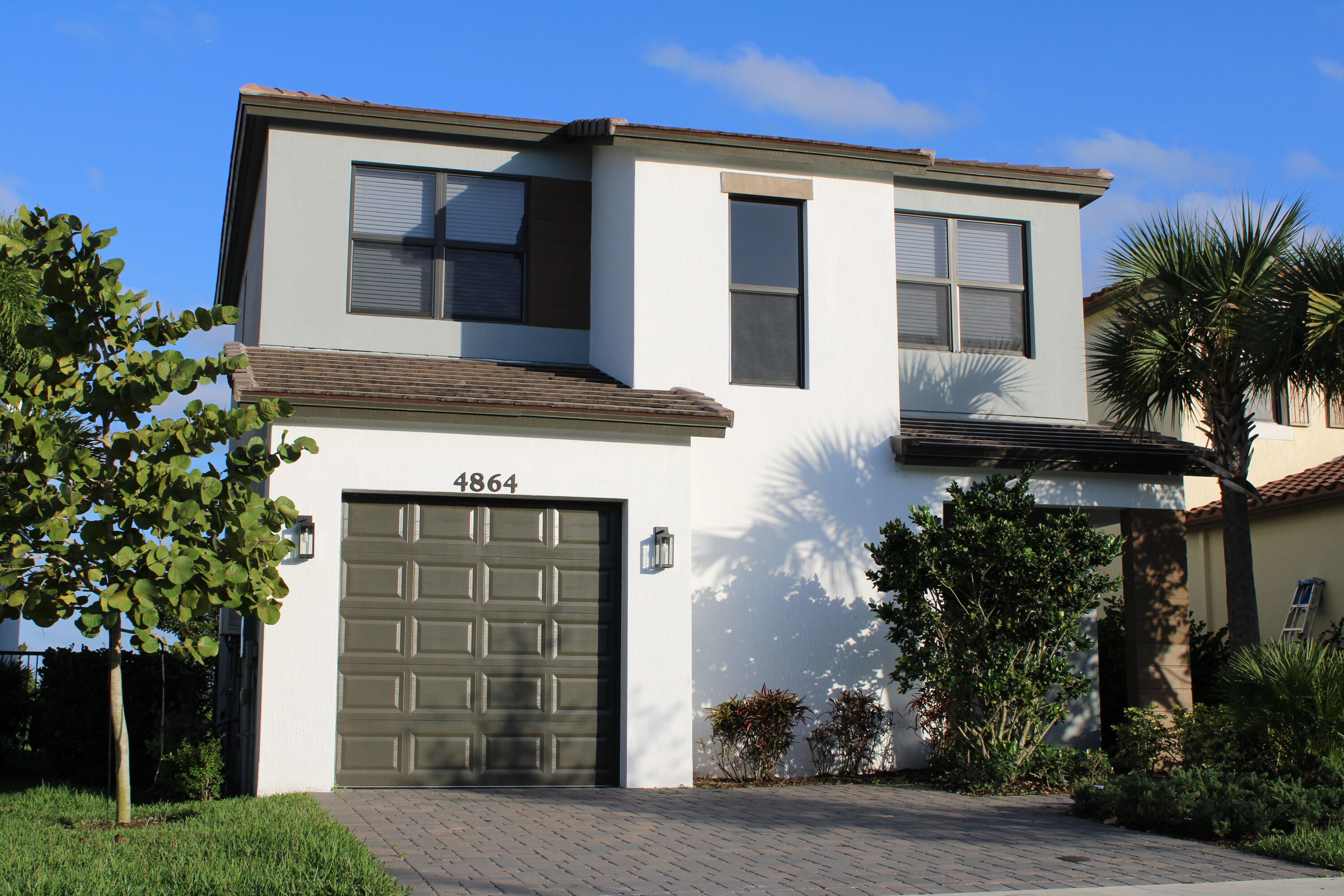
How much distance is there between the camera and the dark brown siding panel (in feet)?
44.5

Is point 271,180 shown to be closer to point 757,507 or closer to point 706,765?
point 757,507

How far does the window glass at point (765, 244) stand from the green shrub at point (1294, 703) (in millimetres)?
6120

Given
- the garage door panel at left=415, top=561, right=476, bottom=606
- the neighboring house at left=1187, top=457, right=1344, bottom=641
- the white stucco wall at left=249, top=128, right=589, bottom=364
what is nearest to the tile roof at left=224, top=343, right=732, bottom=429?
the white stucco wall at left=249, top=128, right=589, bottom=364

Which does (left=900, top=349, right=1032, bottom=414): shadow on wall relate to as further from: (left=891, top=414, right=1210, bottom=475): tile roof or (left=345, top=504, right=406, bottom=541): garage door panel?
(left=345, top=504, right=406, bottom=541): garage door panel

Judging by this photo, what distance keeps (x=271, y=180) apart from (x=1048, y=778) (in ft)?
33.0

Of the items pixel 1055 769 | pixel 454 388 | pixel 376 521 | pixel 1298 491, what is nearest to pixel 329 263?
pixel 454 388

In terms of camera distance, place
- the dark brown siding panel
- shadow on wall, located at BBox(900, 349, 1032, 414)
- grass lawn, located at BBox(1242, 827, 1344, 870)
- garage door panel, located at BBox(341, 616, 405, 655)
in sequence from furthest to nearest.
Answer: shadow on wall, located at BBox(900, 349, 1032, 414)
the dark brown siding panel
garage door panel, located at BBox(341, 616, 405, 655)
grass lawn, located at BBox(1242, 827, 1344, 870)

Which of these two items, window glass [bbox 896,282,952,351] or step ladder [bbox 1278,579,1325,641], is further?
step ladder [bbox 1278,579,1325,641]

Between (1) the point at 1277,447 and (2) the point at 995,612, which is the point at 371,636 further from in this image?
(1) the point at 1277,447

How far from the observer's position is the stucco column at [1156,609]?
Result: 13.7 meters

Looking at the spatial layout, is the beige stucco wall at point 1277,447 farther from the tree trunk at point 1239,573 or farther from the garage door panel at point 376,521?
the garage door panel at point 376,521

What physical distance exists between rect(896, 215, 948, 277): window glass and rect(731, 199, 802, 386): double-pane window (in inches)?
80.3

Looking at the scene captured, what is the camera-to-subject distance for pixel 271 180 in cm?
1278

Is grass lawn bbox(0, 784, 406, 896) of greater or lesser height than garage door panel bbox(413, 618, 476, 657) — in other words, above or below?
below
